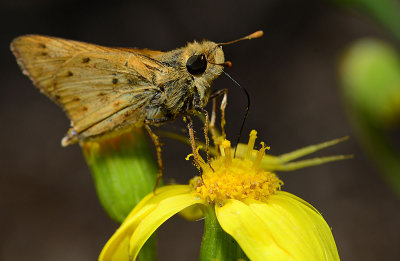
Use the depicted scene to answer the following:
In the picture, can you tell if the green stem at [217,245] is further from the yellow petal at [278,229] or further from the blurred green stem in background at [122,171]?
the blurred green stem in background at [122,171]

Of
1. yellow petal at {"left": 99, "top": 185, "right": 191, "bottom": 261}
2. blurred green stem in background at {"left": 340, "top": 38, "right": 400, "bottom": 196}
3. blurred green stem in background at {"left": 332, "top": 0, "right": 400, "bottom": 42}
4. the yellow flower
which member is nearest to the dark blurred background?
blurred green stem in background at {"left": 340, "top": 38, "right": 400, "bottom": 196}

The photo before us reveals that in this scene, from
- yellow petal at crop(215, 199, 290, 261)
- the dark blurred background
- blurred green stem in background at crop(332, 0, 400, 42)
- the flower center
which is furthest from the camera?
the dark blurred background

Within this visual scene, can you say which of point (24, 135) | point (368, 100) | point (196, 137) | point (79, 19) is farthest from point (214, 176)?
point (79, 19)

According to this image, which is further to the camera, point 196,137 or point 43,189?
point 43,189

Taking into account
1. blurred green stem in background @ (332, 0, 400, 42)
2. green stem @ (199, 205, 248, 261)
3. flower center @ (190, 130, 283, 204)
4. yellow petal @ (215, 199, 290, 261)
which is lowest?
green stem @ (199, 205, 248, 261)

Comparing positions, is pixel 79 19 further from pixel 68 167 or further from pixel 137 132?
pixel 137 132

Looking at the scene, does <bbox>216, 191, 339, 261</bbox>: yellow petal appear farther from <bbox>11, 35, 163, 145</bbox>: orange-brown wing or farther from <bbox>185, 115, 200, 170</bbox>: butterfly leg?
<bbox>11, 35, 163, 145</bbox>: orange-brown wing

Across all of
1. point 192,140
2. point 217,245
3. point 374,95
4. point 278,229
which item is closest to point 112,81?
point 192,140
